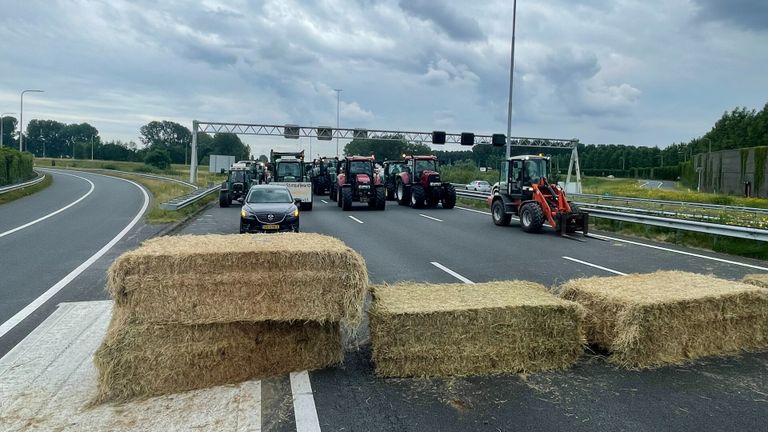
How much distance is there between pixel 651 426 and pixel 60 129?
173779 mm

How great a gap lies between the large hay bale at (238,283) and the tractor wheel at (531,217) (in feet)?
45.1

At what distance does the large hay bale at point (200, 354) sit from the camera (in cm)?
510

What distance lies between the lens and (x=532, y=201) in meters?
19.1

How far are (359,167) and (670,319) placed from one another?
24685 millimetres

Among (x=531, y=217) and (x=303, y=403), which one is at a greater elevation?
(x=531, y=217)

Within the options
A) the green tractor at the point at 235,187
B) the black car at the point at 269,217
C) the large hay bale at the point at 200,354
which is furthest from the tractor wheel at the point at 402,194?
the large hay bale at the point at 200,354

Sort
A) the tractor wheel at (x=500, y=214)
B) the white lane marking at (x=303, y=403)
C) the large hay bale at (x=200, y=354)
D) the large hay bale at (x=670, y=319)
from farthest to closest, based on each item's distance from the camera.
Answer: the tractor wheel at (x=500, y=214), the large hay bale at (x=670, y=319), the large hay bale at (x=200, y=354), the white lane marking at (x=303, y=403)

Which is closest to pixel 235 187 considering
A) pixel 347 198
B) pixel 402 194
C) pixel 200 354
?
pixel 347 198

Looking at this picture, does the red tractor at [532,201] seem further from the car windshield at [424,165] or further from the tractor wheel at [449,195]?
the car windshield at [424,165]

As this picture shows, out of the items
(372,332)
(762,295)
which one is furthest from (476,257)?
(372,332)

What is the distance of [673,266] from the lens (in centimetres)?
1241

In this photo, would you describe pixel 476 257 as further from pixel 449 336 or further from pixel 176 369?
pixel 176 369

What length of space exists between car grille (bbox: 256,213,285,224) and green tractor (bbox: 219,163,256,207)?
14.7m

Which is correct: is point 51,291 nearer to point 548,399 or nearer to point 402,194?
point 548,399
